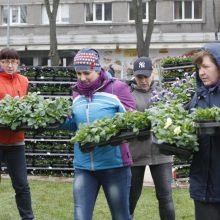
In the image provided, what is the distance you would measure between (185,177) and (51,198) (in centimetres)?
238

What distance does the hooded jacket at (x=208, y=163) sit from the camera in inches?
147

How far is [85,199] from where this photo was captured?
4.68 metres

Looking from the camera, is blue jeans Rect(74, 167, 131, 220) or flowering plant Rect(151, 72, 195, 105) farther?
flowering plant Rect(151, 72, 195, 105)

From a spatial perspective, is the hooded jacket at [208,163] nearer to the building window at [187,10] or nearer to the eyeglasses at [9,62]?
the eyeglasses at [9,62]

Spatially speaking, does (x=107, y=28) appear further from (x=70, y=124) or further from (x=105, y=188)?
(x=105, y=188)

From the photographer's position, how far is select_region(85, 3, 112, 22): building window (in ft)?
119

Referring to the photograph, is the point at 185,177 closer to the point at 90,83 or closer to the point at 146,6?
the point at 90,83

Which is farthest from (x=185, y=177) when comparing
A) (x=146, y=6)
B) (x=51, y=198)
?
(x=146, y=6)

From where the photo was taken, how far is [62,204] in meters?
7.75

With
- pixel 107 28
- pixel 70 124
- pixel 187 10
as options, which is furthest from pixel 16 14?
pixel 70 124

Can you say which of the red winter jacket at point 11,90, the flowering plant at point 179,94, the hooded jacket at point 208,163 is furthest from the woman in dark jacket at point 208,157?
the red winter jacket at point 11,90

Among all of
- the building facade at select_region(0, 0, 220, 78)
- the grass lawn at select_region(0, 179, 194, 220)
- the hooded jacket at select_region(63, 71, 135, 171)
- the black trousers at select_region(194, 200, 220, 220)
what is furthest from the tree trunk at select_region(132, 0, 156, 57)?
the black trousers at select_region(194, 200, 220, 220)

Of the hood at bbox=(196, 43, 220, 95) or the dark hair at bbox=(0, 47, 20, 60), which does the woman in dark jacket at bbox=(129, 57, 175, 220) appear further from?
the hood at bbox=(196, 43, 220, 95)

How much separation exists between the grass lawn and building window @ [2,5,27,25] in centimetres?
2962
